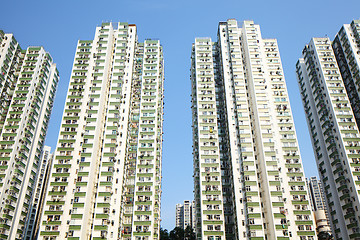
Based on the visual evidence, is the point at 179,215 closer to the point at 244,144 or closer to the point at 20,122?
the point at 20,122

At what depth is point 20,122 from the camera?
2918 inches

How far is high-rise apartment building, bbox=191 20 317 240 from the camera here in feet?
197

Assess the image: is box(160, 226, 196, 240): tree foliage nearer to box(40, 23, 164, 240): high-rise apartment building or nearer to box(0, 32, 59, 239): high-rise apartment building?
box(40, 23, 164, 240): high-rise apartment building

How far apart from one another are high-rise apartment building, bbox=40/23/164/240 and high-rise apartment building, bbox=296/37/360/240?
127 feet

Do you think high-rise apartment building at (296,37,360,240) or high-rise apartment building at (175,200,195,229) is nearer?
high-rise apartment building at (296,37,360,240)

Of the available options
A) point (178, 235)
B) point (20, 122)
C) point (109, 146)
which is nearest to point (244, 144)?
point (109, 146)

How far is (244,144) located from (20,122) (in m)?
51.5

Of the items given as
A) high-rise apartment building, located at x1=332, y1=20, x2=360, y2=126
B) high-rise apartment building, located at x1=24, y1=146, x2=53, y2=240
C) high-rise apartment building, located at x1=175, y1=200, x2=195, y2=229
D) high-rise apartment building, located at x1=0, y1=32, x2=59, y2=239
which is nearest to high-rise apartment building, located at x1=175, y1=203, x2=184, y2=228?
high-rise apartment building, located at x1=175, y1=200, x2=195, y2=229

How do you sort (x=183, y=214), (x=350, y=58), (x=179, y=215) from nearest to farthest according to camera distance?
1. (x=350, y=58)
2. (x=183, y=214)
3. (x=179, y=215)

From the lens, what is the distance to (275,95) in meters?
75.0

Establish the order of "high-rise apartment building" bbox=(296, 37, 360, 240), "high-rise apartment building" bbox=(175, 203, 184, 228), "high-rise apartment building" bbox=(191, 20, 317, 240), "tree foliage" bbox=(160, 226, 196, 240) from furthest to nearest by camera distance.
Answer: "high-rise apartment building" bbox=(175, 203, 184, 228)
"tree foliage" bbox=(160, 226, 196, 240)
"high-rise apartment building" bbox=(296, 37, 360, 240)
"high-rise apartment building" bbox=(191, 20, 317, 240)

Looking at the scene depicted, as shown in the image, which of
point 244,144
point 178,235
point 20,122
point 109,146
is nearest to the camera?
point 244,144

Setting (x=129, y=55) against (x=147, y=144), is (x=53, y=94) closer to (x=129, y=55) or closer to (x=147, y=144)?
(x=129, y=55)

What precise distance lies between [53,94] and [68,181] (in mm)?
35748
